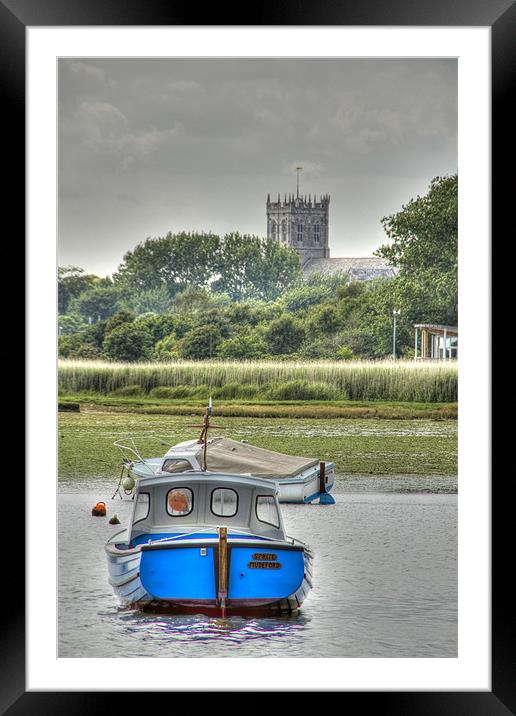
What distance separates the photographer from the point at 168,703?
3180mm

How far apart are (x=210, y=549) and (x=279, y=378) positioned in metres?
8.51

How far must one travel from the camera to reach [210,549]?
19.4 feet

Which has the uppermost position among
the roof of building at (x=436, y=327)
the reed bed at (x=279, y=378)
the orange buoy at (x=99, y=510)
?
the roof of building at (x=436, y=327)

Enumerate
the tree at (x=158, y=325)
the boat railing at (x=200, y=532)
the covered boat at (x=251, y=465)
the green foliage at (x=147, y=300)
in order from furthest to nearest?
the green foliage at (x=147, y=300), the tree at (x=158, y=325), the covered boat at (x=251, y=465), the boat railing at (x=200, y=532)

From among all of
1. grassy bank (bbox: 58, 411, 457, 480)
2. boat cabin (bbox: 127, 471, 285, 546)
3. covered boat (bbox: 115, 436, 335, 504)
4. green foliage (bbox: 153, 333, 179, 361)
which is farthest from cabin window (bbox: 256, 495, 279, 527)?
green foliage (bbox: 153, 333, 179, 361)

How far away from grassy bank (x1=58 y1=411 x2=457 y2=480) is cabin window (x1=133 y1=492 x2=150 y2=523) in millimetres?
6693

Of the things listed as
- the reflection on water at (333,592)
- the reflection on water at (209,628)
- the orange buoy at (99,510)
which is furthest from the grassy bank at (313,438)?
the reflection on water at (209,628)

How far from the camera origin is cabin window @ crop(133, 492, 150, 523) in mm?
6379

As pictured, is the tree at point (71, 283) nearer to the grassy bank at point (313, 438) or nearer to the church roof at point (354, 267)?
the grassy bank at point (313, 438)

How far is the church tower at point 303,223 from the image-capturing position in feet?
46.8
